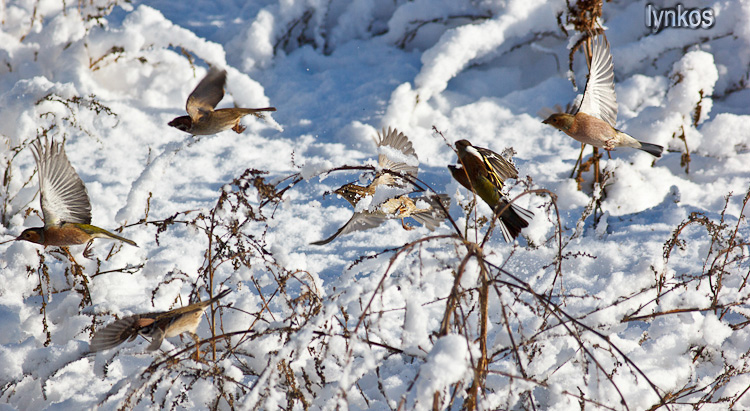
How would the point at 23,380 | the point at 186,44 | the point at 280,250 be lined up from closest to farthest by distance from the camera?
the point at 280,250 → the point at 23,380 → the point at 186,44

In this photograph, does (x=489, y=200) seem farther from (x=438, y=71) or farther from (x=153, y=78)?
(x=153, y=78)

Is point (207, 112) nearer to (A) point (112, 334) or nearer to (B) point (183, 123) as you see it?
(B) point (183, 123)

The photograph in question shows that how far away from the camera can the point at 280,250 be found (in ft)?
5.33

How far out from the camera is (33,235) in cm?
183

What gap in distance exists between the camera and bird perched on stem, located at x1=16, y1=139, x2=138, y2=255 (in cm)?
188

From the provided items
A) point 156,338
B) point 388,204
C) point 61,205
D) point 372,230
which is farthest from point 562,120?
point 61,205

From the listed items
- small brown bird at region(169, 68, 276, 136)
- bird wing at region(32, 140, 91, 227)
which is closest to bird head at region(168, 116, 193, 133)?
small brown bird at region(169, 68, 276, 136)

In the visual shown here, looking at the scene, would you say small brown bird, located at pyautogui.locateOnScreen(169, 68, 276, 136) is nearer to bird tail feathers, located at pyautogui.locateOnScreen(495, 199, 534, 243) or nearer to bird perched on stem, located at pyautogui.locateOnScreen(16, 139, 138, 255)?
bird perched on stem, located at pyautogui.locateOnScreen(16, 139, 138, 255)

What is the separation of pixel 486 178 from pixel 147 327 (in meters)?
1.12

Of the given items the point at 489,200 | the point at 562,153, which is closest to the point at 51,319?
the point at 489,200

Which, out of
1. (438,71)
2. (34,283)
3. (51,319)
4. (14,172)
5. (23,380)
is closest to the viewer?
(23,380)

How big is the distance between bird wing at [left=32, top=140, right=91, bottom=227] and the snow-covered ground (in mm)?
146

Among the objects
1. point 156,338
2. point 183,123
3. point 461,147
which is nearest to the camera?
point 156,338

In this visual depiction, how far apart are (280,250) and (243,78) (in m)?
2.08
